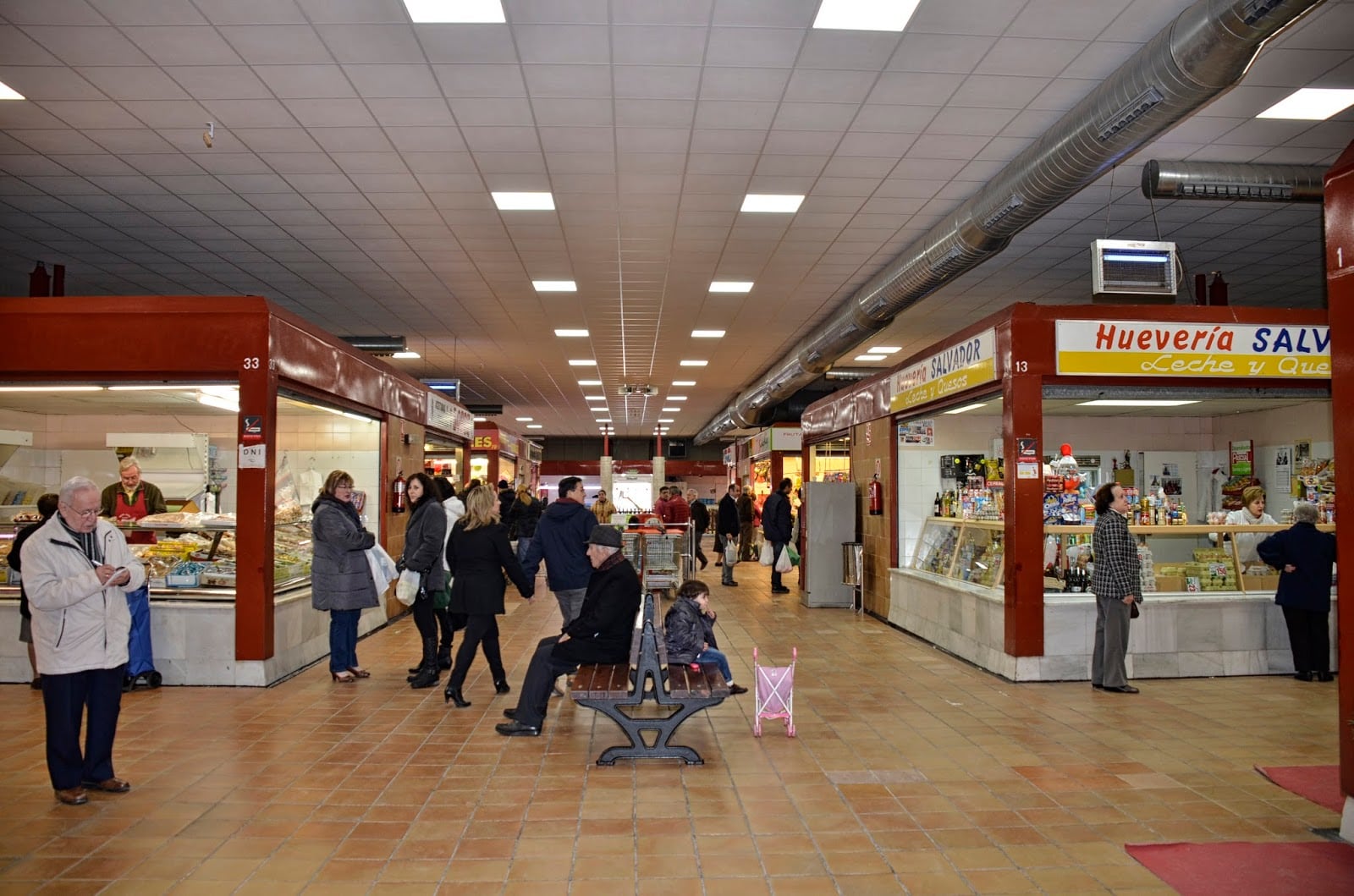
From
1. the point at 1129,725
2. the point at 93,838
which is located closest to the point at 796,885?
the point at 93,838

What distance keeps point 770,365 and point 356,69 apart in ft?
43.2

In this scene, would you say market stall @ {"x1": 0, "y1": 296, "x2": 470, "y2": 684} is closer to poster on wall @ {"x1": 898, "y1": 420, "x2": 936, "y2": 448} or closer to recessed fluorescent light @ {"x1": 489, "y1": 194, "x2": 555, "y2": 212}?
recessed fluorescent light @ {"x1": 489, "y1": 194, "x2": 555, "y2": 212}

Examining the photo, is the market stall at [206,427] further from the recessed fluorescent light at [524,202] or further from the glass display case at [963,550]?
the glass display case at [963,550]

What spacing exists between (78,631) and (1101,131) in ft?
20.2

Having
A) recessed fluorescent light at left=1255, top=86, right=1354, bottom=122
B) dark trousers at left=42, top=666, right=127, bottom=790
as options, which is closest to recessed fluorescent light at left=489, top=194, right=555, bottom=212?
dark trousers at left=42, top=666, right=127, bottom=790

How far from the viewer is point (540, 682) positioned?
567cm

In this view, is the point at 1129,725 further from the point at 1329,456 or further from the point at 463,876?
the point at 1329,456

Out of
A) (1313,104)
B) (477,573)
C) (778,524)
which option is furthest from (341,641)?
(1313,104)

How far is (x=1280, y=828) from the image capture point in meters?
4.14

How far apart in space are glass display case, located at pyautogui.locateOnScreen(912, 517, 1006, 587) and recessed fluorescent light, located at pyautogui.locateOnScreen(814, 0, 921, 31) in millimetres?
4136

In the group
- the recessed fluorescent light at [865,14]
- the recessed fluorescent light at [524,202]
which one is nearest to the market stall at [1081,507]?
the recessed fluorescent light at [865,14]

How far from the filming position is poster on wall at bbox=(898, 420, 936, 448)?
10602 mm

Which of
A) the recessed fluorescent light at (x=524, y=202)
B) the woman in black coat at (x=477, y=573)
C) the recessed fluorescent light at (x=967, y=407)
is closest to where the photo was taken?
the woman in black coat at (x=477, y=573)

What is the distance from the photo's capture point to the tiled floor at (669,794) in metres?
3.66
